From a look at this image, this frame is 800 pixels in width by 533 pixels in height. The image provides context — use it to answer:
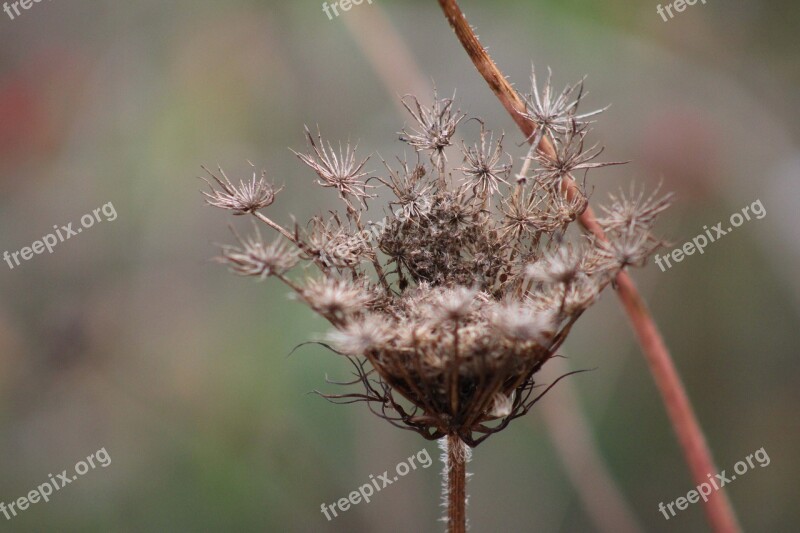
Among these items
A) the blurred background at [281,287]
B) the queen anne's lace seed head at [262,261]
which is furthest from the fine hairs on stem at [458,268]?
the blurred background at [281,287]

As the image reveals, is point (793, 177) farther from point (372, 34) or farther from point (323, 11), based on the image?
point (323, 11)

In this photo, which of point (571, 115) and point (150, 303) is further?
point (150, 303)

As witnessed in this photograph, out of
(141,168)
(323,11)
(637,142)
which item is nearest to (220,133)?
(141,168)

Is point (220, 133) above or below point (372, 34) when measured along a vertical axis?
above

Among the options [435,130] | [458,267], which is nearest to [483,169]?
[435,130]

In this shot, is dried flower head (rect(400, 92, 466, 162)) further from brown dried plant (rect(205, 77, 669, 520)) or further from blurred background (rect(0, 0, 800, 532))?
blurred background (rect(0, 0, 800, 532))

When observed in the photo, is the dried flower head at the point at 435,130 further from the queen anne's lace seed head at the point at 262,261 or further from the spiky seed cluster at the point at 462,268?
the queen anne's lace seed head at the point at 262,261

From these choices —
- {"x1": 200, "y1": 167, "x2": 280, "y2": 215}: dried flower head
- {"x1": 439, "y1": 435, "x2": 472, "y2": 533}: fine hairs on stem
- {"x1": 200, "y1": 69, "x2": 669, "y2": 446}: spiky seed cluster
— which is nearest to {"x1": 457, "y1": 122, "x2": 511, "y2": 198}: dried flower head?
{"x1": 200, "y1": 69, "x2": 669, "y2": 446}: spiky seed cluster
